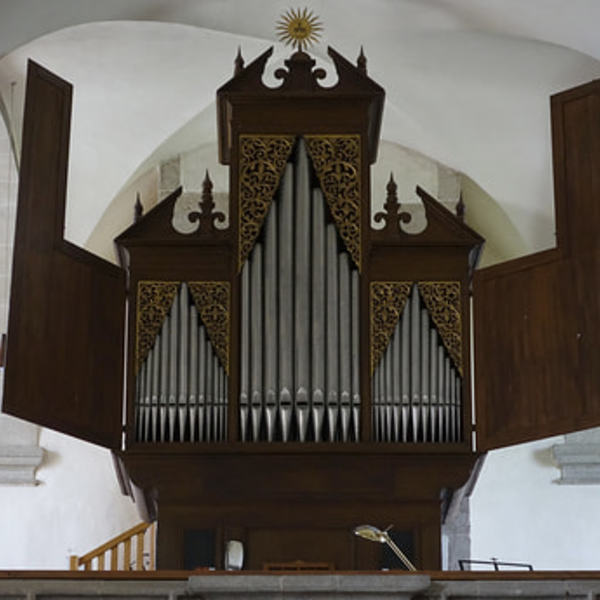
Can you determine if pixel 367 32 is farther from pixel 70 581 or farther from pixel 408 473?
pixel 70 581

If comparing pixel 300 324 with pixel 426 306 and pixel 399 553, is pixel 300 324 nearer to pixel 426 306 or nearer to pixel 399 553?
pixel 426 306

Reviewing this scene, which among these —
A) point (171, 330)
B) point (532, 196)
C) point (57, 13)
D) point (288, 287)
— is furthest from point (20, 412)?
point (532, 196)

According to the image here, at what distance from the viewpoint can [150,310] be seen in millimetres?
11867

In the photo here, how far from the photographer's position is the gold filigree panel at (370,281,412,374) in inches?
462

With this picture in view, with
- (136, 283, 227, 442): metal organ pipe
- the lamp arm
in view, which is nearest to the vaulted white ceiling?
(136, 283, 227, 442): metal organ pipe

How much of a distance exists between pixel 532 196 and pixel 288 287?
5.40m

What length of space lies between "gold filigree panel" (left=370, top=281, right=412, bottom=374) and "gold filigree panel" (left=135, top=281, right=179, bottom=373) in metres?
1.49

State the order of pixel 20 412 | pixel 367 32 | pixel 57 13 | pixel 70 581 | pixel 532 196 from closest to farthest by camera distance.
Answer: pixel 70 581
pixel 20 412
pixel 57 13
pixel 367 32
pixel 532 196

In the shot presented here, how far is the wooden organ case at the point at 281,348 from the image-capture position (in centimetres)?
1145

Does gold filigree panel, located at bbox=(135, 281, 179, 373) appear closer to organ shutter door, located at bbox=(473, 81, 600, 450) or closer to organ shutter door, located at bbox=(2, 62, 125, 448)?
organ shutter door, located at bbox=(2, 62, 125, 448)

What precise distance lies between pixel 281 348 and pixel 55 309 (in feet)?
5.45

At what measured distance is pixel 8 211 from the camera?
16688 millimetres

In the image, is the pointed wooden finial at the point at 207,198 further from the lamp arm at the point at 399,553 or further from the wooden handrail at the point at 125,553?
the wooden handrail at the point at 125,553

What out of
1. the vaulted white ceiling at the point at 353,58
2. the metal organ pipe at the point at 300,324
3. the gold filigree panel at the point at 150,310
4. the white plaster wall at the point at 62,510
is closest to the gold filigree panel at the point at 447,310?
the metal organ pipe at the point at 300,324
